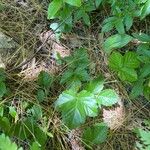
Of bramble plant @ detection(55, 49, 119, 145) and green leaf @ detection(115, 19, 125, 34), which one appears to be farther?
green leaf @ detection(115, 19, 125, 34)

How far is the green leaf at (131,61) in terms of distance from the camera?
1.86 meters

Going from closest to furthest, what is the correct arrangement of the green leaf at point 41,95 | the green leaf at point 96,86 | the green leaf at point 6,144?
1. the green leaf at point 6,144
2. the green leaf at point 96,86
3. the green leaf at point 41,95

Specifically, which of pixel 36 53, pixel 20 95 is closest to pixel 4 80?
pixel 20 95

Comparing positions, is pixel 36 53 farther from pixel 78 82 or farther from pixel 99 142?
pixel 99 142

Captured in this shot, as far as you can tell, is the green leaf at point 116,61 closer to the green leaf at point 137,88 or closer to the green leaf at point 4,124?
the green leaf at point 137,88

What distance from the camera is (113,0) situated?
6.42ft

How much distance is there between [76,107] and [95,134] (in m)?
0.20

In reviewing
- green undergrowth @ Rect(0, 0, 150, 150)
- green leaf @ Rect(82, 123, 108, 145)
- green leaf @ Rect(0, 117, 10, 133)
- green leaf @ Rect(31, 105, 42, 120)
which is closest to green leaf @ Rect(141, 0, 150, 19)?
green undergrowth @ Rect(0, 0, 150, 150)

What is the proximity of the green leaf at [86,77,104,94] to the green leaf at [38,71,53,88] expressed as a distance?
0.24 m

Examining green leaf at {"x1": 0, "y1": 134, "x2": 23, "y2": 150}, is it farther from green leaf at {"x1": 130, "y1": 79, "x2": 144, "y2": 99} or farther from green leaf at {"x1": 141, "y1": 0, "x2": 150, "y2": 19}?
green leaf at {"x1": 141, "y1": 0, "x2": 150, "y2": 19}

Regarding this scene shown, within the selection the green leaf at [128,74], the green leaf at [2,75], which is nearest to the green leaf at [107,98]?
the green leaf at [128,74]

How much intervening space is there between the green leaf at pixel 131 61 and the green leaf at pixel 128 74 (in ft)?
0.07

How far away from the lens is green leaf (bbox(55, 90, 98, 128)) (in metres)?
1.73

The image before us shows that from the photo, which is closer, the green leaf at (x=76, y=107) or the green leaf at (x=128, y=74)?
the green leaf at (x=76, y=107)
